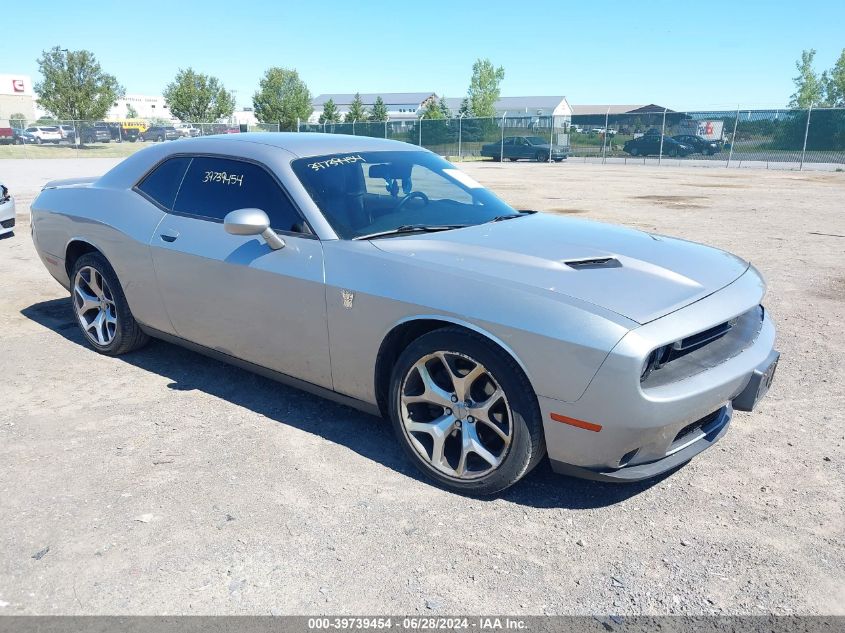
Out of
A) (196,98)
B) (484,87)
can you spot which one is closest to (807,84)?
(484,87)

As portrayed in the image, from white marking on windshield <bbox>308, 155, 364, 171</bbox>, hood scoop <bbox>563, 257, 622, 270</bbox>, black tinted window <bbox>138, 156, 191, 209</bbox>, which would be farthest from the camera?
black tinted window <bbox>138, 156, 191, 209</bbox>

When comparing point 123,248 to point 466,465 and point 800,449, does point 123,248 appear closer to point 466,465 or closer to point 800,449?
point 466,465

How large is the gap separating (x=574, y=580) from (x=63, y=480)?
2422 millimetres

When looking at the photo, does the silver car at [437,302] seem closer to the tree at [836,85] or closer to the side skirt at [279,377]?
the side skirt at [279,377]

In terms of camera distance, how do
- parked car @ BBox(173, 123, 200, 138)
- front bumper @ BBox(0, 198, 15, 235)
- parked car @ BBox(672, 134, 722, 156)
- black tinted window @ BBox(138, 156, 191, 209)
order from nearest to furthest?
1. black tinted window @ BBox(138, 156, 191, 209)
2. front bumper @ BBox(0, 198, 15, 235)
3. parked car @ BBox(672, 134, 722, 156)
4. parked car @ BBox(173, 123, 200, 138)

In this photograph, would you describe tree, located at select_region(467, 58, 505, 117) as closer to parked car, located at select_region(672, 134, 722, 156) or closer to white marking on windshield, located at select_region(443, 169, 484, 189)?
parked car, located at select_region(672, 134, 722, 156)

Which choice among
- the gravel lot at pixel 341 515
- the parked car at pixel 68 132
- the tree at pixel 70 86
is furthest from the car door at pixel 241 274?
the tree at pixel 70 86

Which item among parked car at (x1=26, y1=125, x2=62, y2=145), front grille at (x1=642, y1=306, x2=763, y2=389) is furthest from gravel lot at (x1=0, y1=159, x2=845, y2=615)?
parked car at (x1=26, y1=125, x2=62, y2=145)

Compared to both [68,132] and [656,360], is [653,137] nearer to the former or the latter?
[68,132]

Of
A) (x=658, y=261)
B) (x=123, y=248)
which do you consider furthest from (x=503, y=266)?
(x=123, y=248)

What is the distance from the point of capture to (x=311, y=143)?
13.2 ft

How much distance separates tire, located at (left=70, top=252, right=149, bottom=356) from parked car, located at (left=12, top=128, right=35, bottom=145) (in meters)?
42.3

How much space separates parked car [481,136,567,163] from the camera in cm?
3578

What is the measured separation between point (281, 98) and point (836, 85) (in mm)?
58313
